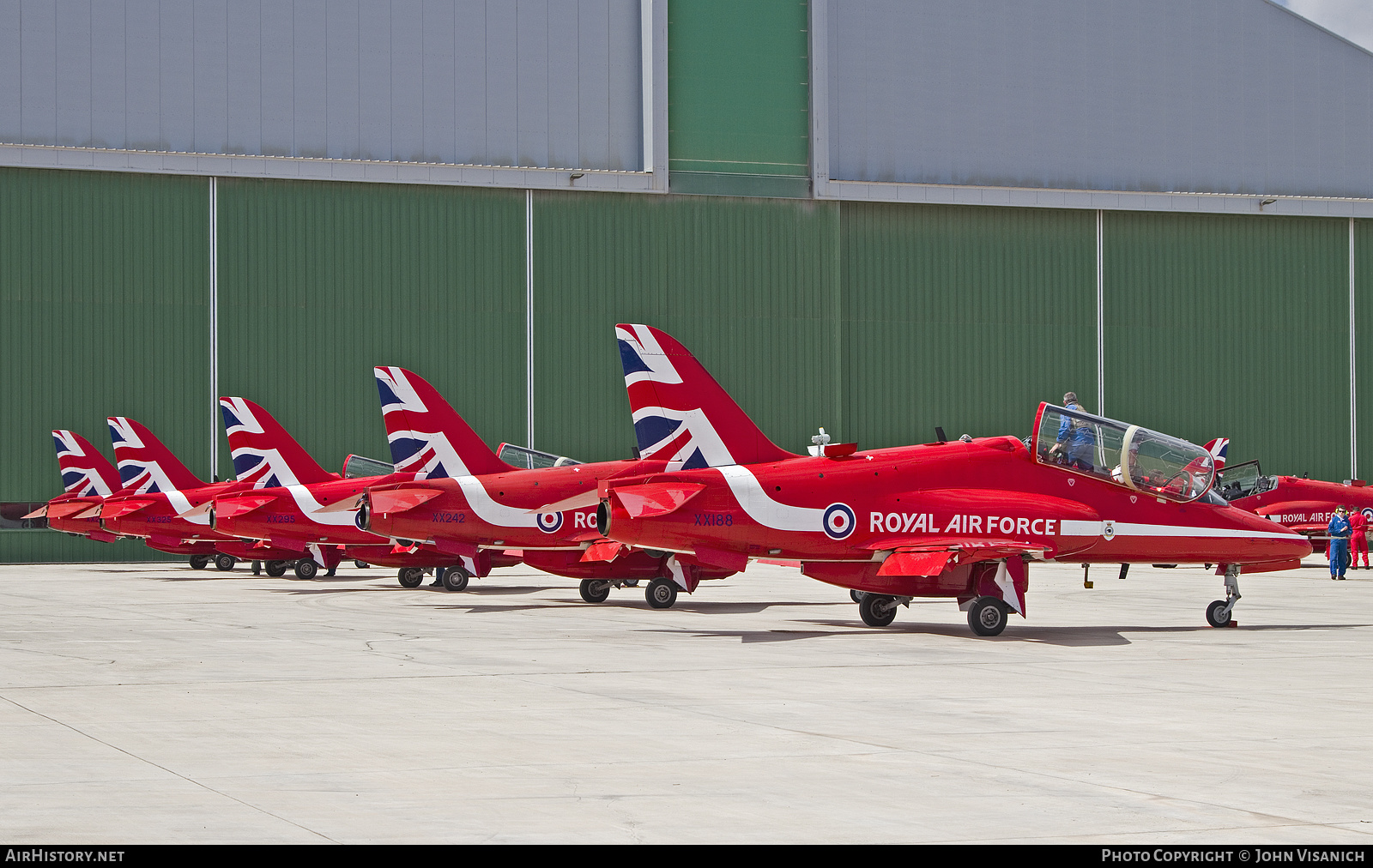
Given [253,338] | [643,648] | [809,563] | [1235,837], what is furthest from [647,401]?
[253,338]

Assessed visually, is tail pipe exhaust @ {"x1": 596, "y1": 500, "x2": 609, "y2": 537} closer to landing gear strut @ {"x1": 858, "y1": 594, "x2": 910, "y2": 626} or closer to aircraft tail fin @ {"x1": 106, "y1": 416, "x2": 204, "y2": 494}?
landing gear strut @ {"x1": 858, "y1": 594, "x2": 910, "y2": 626}

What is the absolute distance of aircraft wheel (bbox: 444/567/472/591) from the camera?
27.0m

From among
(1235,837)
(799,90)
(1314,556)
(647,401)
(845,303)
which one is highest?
(799,90)

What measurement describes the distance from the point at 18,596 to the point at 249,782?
2004 cm

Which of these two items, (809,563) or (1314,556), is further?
(1314,556)

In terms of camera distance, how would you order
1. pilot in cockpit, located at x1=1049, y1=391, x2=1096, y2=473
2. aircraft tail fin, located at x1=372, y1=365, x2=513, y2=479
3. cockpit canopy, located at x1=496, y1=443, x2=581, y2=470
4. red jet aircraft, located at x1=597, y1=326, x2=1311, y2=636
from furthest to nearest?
1. cockpit canopy, located at x1=496, y1=443, x2=581, y2=470
2. aircraft tail fin, located at x1=372, y1=365, x2=513, y2=479
3. pilot in cockpit, located at x1=1049, y1=391, x2=1096, y2=473
4. red jet aircraft, located at x1=597, y1=326, x2=1311, y2=636

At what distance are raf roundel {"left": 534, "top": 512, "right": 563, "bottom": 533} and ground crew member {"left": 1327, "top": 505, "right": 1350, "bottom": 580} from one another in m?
16.5

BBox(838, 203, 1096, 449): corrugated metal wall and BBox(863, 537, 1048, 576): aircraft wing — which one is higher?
BBox(838, 203, 1096, 449): corrugated metal wall

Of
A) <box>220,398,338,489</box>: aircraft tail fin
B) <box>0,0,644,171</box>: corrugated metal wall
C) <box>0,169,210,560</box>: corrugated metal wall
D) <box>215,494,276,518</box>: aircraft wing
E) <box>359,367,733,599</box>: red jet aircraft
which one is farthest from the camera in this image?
<box>0,169,210,560</box>: corrugated metal wall

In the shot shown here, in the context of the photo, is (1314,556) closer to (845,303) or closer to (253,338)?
(845,303)

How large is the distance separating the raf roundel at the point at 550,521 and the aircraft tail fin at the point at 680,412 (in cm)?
387

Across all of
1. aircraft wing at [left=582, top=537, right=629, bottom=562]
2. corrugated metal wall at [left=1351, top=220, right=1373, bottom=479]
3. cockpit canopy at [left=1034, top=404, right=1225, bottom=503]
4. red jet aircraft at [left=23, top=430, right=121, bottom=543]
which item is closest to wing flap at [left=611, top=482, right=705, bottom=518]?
aircraft wing at [left=582, top=537, right=629, bottom=562]

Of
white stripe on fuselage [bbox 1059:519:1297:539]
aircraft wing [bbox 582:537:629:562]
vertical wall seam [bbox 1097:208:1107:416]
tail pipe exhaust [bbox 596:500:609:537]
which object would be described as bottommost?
aircraft wing [bbox 582:537:629:562]

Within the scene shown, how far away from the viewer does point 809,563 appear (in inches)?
734
